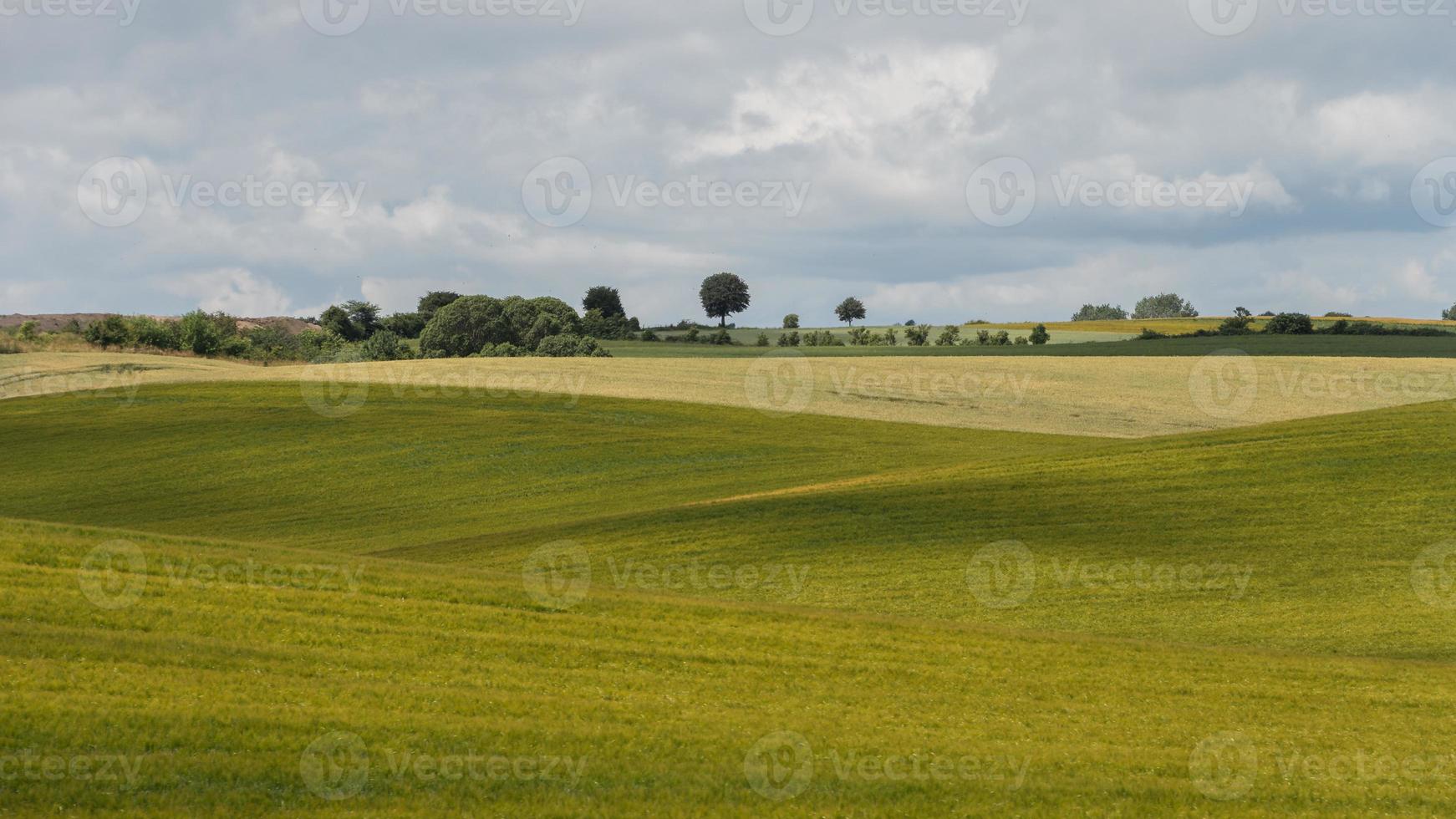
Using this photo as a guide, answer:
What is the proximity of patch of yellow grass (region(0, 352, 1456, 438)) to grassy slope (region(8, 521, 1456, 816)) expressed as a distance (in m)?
35.6

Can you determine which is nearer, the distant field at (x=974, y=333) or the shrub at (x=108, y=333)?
the shrub at (x=108, y=333)

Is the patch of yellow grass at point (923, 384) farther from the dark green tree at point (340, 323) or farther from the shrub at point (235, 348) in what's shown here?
the dark green tree at point (340, 323)

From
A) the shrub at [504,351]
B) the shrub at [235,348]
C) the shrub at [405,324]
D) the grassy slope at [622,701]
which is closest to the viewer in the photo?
the grassy slope at [622,701]

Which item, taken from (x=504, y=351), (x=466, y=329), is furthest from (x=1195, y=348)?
(x=466, y=329)

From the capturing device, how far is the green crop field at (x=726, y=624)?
45.0 feet

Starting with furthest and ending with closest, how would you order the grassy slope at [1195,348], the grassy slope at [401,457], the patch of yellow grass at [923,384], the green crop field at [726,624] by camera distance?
1. the grassy slope at [1195,348]
2. the patch of yellow grass at [923,384]
3. the grassy slope at [401,457]
4. the green crop field at [726,624]

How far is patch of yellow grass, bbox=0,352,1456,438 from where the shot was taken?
59.4m

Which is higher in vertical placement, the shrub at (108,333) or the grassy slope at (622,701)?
the shrub at (108,333)

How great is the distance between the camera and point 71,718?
13344mm

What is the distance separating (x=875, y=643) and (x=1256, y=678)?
737 cm

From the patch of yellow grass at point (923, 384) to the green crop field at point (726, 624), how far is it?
9567mm

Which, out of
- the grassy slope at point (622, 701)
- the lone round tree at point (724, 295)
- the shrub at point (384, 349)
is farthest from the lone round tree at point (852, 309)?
the grassy slope at point (622, 701)

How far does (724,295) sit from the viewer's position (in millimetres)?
164000

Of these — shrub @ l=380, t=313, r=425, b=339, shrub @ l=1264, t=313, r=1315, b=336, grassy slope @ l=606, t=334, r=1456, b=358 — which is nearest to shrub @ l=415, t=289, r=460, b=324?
shrub @ l=380, t=313, r=425, b=339
